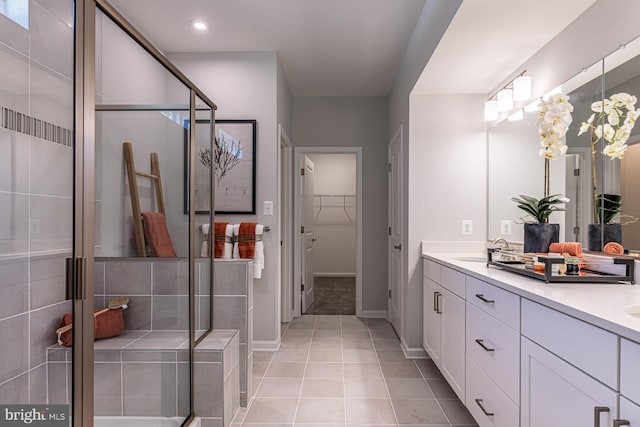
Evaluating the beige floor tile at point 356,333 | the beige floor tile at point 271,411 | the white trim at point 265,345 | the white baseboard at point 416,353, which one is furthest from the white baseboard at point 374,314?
the beige floor tile at point 271,411

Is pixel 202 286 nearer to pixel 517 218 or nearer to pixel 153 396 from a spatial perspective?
pixel 153 396

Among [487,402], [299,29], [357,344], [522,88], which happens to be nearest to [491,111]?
[522,88]

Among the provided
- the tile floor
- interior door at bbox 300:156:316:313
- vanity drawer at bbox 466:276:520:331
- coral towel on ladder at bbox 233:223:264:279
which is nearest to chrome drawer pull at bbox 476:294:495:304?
Result: vanity drawer at bbox 466:276:520:331

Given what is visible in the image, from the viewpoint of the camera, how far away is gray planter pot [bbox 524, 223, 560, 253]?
198 cm

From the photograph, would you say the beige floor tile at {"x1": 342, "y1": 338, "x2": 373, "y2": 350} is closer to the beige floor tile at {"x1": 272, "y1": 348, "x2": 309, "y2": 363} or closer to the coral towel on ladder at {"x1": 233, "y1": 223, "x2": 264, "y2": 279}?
the beige floor tile at {"x1": 272, "y1": 348, "x2": 309, "y2": 363}

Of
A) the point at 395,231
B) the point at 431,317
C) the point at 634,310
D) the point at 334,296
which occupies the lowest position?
the point at 334,296

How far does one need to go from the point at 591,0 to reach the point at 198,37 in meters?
2.60

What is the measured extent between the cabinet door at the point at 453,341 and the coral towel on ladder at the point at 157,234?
1.59 m

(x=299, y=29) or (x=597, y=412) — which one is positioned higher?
(x=299, y=29)

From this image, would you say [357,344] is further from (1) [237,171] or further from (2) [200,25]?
(2) [200,25]

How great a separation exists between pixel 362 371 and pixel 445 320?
31.3 inches

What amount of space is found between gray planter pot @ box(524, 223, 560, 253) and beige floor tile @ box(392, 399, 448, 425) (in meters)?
1.08

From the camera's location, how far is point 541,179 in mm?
2211

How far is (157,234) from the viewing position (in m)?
1.70
